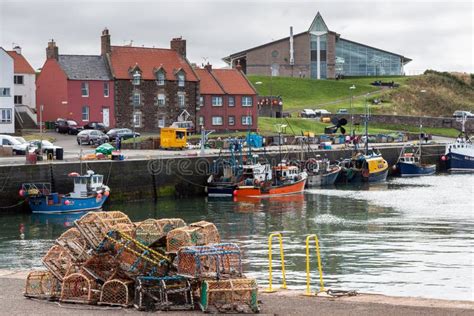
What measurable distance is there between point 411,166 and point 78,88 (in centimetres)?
2654

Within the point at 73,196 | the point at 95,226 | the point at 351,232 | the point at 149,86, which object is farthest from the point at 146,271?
the point at 149,86

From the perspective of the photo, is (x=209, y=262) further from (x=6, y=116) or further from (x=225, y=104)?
(x=225, y=104)

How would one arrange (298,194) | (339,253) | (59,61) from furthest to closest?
(59,61) → (298,194) → (339,253)

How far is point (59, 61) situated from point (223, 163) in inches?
896

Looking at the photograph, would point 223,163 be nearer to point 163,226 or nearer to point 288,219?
point 288,219

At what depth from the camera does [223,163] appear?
58.4m

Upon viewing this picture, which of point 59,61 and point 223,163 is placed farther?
point 59,61

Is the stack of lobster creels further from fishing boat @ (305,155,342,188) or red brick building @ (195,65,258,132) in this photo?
red brick building @ (195,65,258,132)

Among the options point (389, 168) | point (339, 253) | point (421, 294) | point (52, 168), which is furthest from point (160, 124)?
point (421, 294)

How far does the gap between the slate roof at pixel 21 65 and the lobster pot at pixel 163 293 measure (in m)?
66.4

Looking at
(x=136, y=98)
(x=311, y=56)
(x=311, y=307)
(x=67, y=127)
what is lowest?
A: (x=311, y=307)

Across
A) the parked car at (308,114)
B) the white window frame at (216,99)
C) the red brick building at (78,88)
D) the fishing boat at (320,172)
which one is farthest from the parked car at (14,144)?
the parked car at (308,114)

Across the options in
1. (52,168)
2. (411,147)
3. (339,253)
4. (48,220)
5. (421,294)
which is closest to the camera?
(421,294)

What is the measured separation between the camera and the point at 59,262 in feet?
61.1
